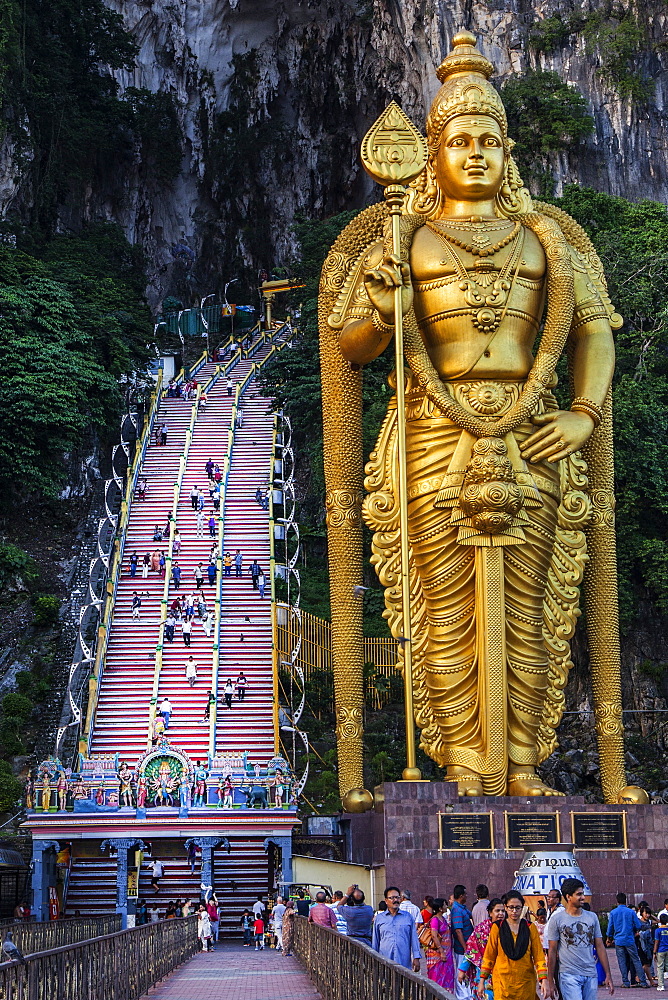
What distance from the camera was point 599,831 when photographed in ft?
38.1

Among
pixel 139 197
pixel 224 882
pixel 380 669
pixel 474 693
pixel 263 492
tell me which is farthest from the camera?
pixel 139 197

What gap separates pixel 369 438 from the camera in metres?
22.9

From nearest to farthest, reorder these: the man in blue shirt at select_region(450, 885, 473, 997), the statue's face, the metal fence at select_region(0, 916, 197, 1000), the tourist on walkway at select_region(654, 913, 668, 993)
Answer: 1. the metal fence at select_region(0, 916, 197, 1000)
2. the man in blue shirt at select_region(450, 885, 473, 997)
3. the tourist on walkway at select_region(654, 913, 668, 993)
4. the statue's face

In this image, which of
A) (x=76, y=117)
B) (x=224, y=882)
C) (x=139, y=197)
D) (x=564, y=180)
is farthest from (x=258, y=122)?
(x=224, y=882)

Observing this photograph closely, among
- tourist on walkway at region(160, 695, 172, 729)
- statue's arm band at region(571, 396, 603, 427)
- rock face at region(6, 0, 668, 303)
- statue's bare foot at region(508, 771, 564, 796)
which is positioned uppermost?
rock face at region(6, 0, 668, 303)

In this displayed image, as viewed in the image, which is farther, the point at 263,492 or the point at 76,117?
the point at 76,117

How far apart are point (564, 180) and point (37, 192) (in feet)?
39.4

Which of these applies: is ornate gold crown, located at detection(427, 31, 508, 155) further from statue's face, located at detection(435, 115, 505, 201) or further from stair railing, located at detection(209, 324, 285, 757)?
stair railing, located at detection(209, 324, 285, 757)

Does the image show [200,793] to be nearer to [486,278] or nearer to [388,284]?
[388,284]

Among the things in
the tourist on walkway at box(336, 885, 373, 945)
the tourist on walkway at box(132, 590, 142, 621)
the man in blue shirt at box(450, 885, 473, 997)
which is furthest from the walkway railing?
the tourist on walkway at box(132, 590, 142, 621)

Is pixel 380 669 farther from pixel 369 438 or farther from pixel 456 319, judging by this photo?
pixel 456 319

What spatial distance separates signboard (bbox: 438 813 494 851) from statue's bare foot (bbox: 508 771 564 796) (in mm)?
568

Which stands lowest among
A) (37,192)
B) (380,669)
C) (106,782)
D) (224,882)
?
(224,882)

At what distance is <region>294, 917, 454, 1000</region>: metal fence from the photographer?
194 inches
